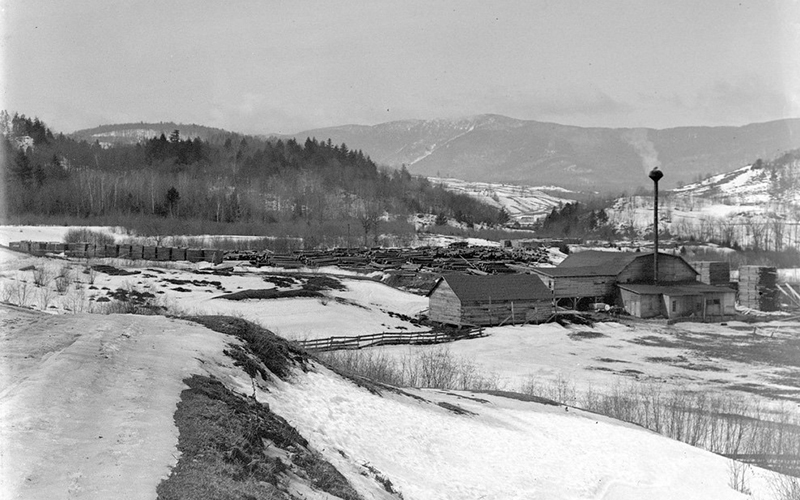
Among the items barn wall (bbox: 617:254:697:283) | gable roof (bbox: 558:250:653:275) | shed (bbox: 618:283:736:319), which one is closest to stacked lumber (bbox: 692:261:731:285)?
barn wall (bbox: 617:254:697:283)

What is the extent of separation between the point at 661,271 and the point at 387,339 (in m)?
32.0

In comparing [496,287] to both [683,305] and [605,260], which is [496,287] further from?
[683,305]

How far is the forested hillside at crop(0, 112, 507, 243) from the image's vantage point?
102625 millimetres

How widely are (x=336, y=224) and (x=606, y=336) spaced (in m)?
82.4

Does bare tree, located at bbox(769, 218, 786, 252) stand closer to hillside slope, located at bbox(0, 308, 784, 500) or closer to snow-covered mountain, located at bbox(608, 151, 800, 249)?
snow-covered mountain, located at bbox(608, 151, 800, 249)

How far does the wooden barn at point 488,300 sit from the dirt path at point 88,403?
34.7 m

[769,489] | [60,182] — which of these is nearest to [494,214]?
[60,182]

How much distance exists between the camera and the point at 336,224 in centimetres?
12038

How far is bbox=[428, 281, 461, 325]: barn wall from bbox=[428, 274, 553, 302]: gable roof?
36 centimetres

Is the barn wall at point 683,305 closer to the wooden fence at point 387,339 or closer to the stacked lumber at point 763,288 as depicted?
the stacked lumber at point 763,288

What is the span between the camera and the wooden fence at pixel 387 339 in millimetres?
33500

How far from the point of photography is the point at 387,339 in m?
38.8

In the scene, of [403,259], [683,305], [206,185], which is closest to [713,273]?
[683,305]

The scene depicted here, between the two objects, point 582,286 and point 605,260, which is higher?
point 605,260
